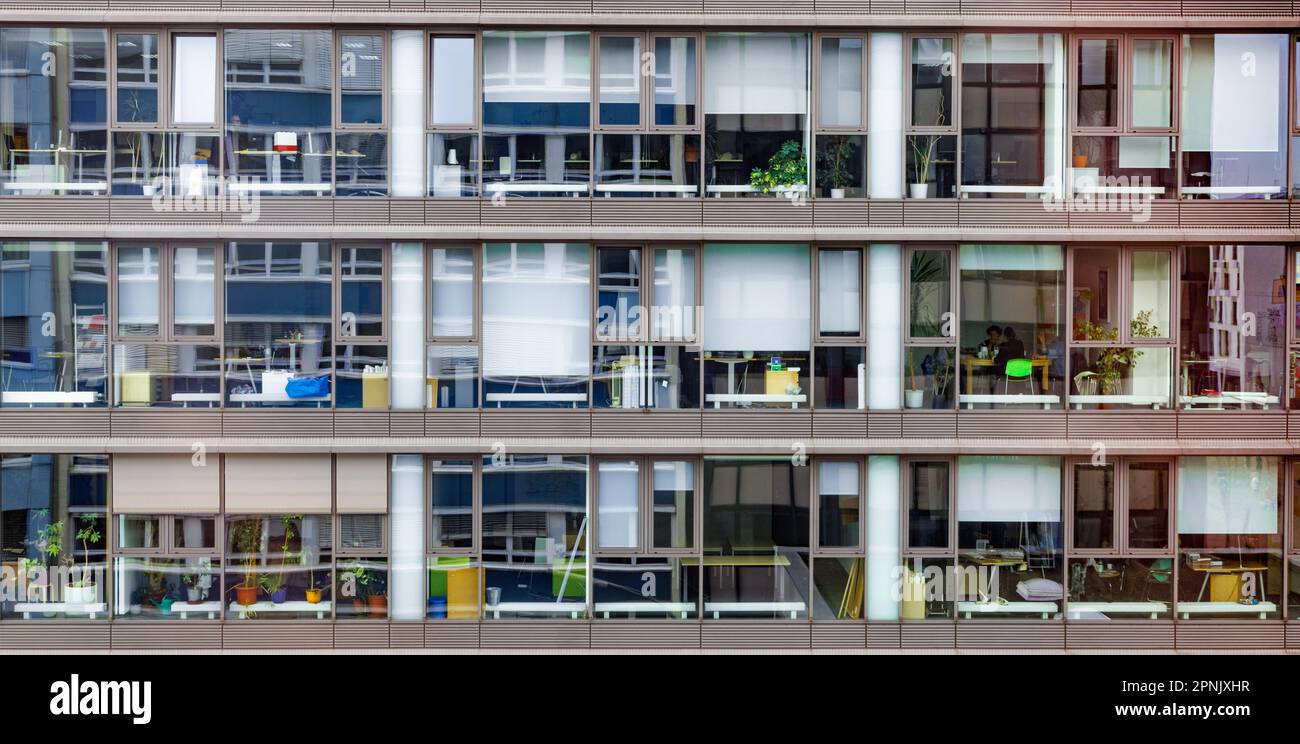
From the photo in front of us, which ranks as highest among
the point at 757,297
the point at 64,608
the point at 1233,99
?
the point at 1233,99

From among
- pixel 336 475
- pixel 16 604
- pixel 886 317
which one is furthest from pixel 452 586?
pixel 886 317

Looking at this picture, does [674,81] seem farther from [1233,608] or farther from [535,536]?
[1233,608]

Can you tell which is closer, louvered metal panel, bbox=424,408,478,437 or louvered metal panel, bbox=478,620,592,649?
louvered metal panel, bbox=424,408,478,437

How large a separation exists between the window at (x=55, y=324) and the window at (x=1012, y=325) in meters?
10.2

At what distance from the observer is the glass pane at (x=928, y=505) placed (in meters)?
13.1

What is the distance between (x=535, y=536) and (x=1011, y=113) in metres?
7.54

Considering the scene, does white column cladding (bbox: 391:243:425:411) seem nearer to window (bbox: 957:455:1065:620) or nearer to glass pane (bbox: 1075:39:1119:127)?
window (bbox: 957:455:1065:620)

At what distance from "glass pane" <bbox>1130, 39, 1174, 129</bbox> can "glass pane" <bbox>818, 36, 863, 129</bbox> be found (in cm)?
324

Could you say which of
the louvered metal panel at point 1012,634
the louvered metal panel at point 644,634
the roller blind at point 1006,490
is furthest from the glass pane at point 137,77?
the louvered metal panel at point 1012,634

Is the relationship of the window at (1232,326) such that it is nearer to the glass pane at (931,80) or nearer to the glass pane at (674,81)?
the glass pane at (931,80)

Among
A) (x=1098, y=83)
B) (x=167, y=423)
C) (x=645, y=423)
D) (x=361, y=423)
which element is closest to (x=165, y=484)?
(x=167, y=423)

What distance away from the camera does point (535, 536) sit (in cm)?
1315

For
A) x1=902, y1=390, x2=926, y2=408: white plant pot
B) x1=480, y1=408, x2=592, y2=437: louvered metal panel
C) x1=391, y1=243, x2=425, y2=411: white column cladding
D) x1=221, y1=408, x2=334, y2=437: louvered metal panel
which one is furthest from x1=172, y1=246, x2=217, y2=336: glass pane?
x1=902, y1=390, x2=926, y2=408: white plant pot

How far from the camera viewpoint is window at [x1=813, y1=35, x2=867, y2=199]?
1302cm
